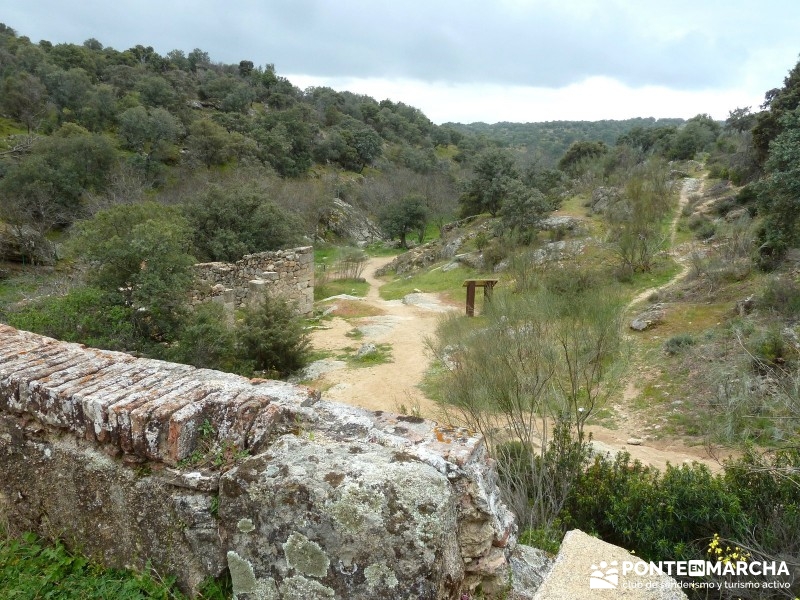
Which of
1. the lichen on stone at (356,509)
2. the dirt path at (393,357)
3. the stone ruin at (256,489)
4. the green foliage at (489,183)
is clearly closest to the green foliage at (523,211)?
the green foliage at (489,183)

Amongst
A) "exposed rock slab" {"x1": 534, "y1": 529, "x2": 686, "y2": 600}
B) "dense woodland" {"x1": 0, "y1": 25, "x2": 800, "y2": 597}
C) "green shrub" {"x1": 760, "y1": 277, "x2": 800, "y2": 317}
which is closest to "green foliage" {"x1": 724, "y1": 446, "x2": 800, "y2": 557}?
"dense woodland" {"x1": 0, "y1": 25, "x2": 800, "y2": 597}

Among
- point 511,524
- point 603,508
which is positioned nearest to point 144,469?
point 511,524

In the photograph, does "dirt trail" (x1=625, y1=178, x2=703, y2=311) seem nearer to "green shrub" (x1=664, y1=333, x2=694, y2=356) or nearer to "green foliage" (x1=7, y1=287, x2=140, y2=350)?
"green shrub" (x1=664, y1=333, x2=694, y2=356)

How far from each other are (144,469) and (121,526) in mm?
319

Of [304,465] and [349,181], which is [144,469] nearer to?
[304,465]

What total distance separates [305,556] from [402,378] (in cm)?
937

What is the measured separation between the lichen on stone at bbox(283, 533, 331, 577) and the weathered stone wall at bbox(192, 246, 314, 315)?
Answer: 1110cm

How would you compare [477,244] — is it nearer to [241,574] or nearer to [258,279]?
[258,279]

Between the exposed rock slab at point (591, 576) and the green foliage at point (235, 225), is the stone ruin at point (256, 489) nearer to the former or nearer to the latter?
the exposed rock slab at point (591, 576)

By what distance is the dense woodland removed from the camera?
19.7 feet

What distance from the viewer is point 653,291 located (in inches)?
660

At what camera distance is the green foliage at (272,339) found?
1060cm

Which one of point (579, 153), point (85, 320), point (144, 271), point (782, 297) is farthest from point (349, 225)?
point (85, 320)

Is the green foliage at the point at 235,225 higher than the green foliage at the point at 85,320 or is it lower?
higher
